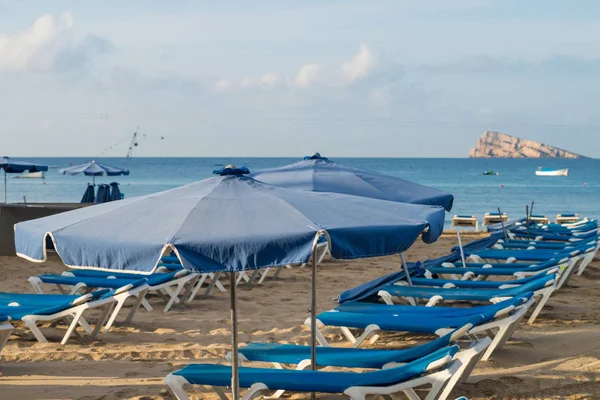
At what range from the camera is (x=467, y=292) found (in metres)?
7.80

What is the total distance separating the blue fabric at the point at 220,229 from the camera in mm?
3684

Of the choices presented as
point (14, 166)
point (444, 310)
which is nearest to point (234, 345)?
point (444, 310)

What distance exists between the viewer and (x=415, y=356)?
5289 mm

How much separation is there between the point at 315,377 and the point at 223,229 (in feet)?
4.67

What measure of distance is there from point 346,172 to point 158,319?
8.50 ft

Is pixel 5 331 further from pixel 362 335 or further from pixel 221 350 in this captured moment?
pixel 362 335

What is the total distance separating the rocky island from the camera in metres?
154

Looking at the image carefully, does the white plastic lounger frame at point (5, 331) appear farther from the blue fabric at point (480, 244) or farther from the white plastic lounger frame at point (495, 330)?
the blue fabric at point (480, 244)

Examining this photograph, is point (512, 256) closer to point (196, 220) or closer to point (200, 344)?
point (200, 344)

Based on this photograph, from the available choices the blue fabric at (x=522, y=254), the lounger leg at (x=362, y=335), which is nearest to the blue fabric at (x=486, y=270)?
the blue fabric at (x=522, y=254)

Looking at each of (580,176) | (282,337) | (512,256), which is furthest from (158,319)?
(580,176)

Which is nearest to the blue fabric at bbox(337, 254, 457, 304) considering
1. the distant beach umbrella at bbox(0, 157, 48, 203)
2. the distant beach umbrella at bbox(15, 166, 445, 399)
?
the distant beach umbrella at bbox(15, 166, 445, 399)

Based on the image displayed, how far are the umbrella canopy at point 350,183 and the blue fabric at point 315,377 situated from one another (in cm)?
356

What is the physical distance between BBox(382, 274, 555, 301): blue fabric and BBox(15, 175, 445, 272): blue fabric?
3.09m
